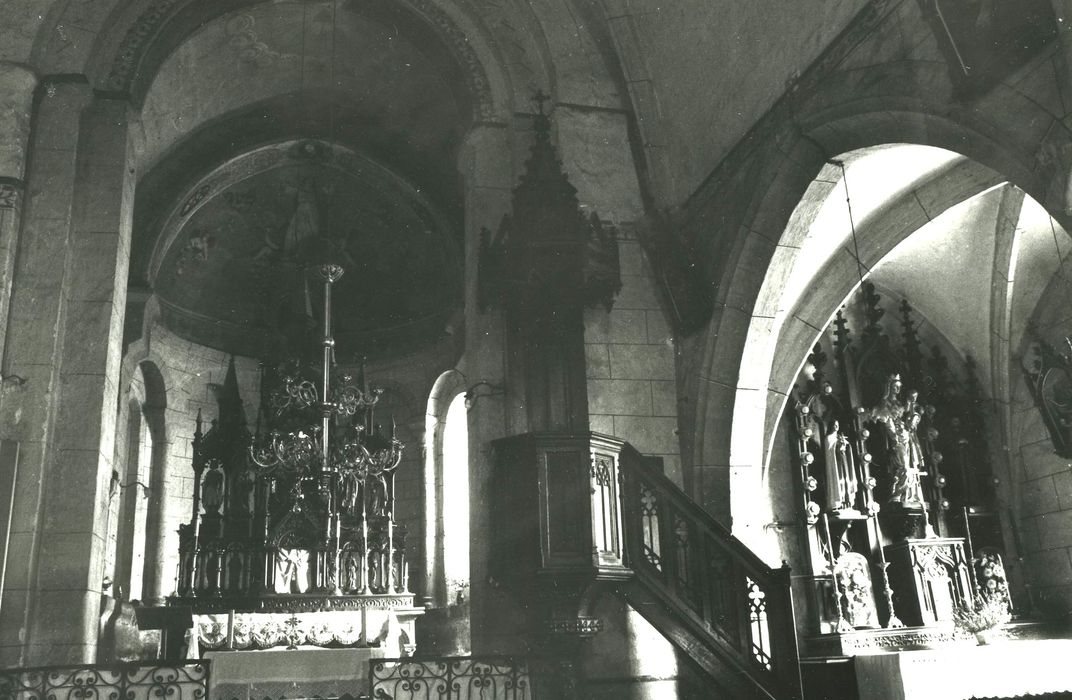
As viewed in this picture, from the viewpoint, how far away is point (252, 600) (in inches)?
412

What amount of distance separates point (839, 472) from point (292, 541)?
6.21m

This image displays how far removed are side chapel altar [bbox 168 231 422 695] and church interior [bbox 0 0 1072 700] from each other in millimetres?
51

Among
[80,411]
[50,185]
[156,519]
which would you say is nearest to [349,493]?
[156,519]

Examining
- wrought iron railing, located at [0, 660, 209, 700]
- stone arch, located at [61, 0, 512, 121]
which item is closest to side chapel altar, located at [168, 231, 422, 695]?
stone arch, located at [61, 0, 512, 121]

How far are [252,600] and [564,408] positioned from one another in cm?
517

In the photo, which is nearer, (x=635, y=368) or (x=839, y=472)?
(x=635, y=368)

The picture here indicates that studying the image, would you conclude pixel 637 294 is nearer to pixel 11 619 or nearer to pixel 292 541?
pixel 11 619

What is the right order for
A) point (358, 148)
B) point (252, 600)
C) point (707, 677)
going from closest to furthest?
point (707, 677), point (252, 600), point (358, 148)

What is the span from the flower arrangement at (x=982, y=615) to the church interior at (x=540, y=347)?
4cm

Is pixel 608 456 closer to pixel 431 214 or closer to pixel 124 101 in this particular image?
pixel 124 101

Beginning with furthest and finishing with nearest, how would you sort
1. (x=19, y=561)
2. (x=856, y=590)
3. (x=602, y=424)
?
(x=856, y=590) → (x=602, y=424) → (x=19, y=561)

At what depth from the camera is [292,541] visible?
11.0 metres

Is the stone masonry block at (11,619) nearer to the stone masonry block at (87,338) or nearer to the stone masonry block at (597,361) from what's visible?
the stone masonry block at (87,338)

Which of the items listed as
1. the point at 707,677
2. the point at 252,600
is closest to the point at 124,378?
the point at 252,600
